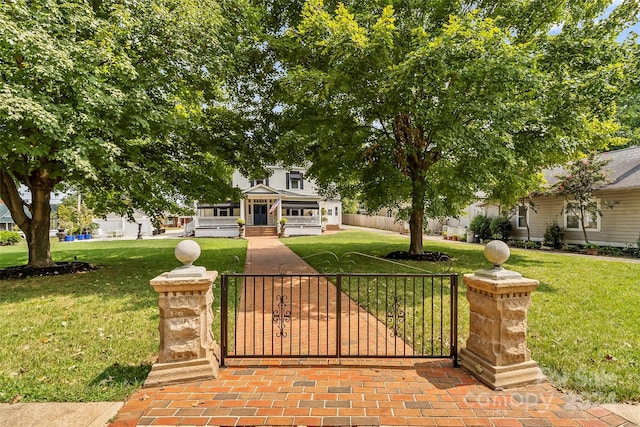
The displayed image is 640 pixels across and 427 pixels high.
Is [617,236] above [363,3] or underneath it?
underneath

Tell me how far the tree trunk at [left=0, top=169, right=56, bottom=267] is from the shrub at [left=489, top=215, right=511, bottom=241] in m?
21.0

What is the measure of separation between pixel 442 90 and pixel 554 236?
12623mm

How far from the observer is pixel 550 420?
2793mm

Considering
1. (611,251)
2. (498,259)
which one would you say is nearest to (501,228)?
(611,251)

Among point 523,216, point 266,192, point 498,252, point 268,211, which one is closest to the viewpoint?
point 498,252

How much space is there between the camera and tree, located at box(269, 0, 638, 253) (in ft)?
24.8

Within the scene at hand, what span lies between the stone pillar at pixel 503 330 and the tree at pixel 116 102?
302 inches

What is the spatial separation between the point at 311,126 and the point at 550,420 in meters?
8.81

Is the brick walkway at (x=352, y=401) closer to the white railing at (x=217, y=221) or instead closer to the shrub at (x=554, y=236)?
the shrub at (x=554, y=236)

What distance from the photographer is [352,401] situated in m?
3.08

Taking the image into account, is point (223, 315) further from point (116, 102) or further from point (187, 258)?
point (116, 102)

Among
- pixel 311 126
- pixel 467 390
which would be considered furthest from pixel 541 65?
pixel 467 390

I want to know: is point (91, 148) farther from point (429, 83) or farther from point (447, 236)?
point (447, 236)

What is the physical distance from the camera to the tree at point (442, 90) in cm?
755
